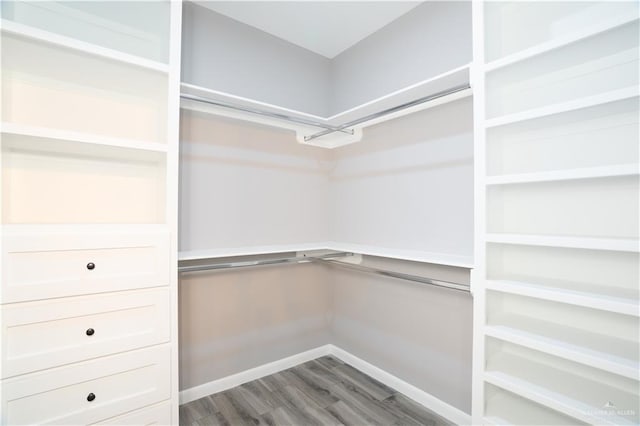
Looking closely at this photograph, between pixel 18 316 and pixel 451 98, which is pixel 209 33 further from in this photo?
pixel 18 316

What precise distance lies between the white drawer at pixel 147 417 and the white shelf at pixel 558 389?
4.91 ft

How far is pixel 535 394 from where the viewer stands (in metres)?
1.15

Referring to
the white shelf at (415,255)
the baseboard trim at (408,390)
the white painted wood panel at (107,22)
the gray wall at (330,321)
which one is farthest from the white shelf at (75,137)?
the baseboard trim at (408,390)

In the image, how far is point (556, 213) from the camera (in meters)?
1.17

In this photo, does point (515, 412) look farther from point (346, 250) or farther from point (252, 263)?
point (252, 263)

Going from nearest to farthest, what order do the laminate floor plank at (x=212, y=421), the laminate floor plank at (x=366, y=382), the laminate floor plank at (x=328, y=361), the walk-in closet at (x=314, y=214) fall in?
the walk-in closet at (x=314, y=214) → the laminate floor plank at (x=212, y=421) → the laminate floor plank at (x=366, y=382) → the laminate floor plank at (x=328, y=361)

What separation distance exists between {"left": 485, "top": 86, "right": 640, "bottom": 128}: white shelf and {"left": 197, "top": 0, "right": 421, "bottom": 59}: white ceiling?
1.20m

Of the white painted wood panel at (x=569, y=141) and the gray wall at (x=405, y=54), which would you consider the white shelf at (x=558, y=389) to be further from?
the gray wall at (x=405, y=54)

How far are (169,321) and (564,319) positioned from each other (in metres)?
1.71

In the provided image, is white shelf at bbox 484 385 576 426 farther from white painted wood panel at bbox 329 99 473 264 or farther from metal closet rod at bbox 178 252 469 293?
white painted wood panel at bbox 329 99 473 264

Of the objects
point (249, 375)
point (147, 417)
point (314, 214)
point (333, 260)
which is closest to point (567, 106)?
point (333, 260)

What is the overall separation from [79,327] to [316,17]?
2239 mm

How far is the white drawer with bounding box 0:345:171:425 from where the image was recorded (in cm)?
116

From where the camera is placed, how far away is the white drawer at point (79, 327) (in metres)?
1.15
